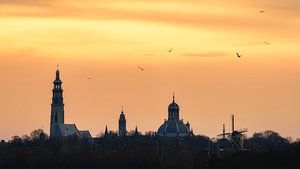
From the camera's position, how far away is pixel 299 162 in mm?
175000

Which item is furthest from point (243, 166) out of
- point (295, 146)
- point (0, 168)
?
point (0, 168)

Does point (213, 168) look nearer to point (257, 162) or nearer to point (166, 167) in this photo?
point (257, 162)

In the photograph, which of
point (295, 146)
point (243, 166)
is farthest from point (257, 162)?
point (295, 146)

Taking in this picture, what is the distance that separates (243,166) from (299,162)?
28.7ft

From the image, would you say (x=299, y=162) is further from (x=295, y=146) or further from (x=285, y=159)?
(x=295, y=146)

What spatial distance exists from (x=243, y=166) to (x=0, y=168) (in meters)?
33.8

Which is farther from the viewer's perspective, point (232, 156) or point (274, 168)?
point (232, 156)

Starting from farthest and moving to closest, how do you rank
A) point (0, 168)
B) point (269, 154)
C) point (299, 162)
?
1. point (0, 168)
2. point (269, 154)
3. point (299, 162)

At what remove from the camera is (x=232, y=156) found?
630 feet

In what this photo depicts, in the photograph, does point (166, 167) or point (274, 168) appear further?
point (166, 167)

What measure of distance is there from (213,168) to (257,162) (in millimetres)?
5098

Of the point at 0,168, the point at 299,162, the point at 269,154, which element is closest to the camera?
the point at 299,162

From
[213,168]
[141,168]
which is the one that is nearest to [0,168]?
[141,168]

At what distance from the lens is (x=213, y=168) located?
182 metres
